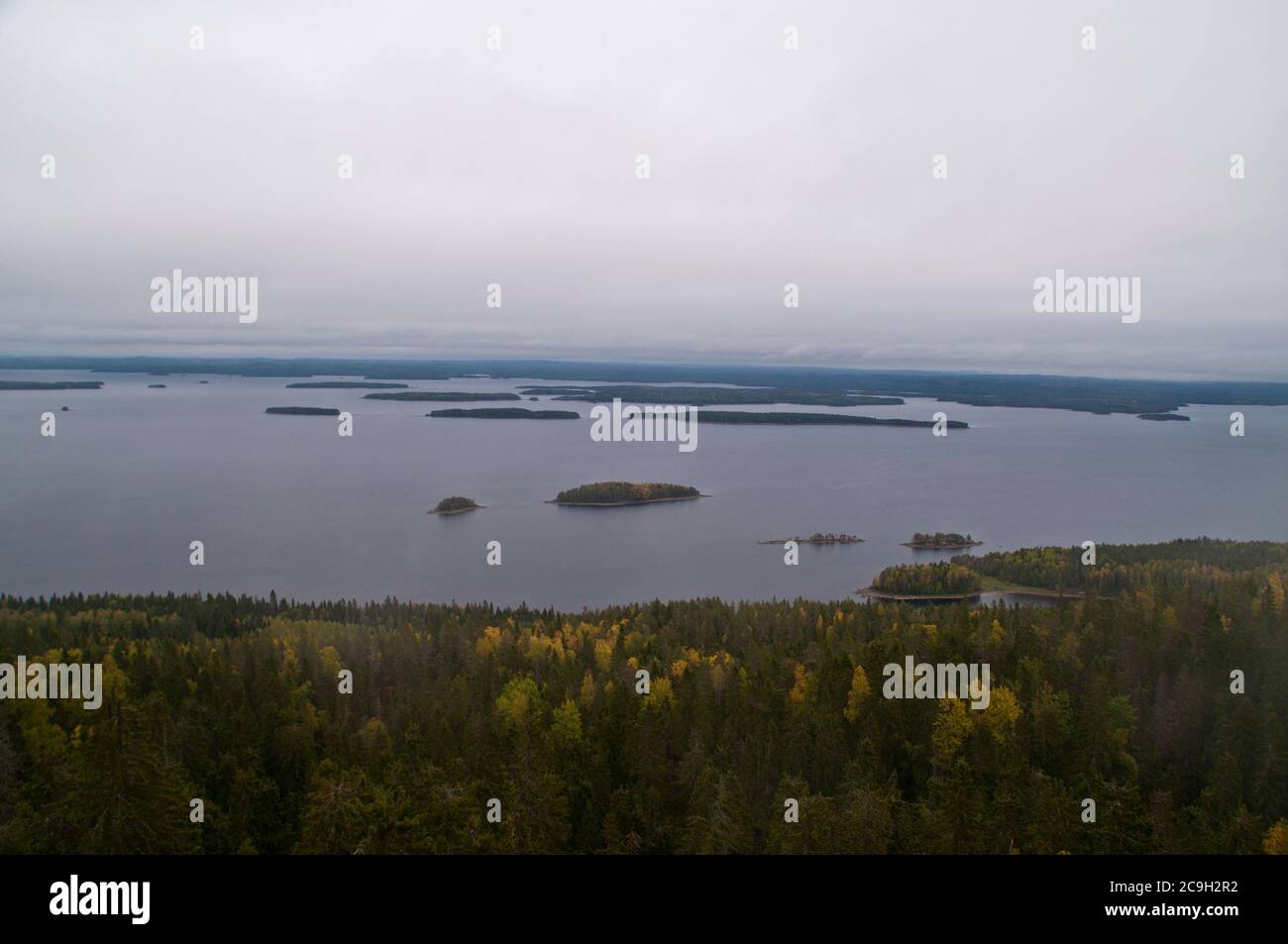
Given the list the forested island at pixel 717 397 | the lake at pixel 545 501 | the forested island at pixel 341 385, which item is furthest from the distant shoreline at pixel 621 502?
the forested island at pixel 341 385

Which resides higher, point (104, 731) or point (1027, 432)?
point (1027, 432)

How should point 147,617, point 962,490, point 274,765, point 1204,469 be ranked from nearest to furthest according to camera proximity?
point 274,765, point 147,617, point 962,490, point 1204,469

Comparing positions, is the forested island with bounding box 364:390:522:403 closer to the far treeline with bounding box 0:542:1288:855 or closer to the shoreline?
the shoreline

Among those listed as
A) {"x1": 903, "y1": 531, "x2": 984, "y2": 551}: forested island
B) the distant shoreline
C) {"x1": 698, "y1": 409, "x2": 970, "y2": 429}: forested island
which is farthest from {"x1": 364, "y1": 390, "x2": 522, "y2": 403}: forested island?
{"x1": 903, "y1": 531, "x2": 984, "y2": 551}: forested island

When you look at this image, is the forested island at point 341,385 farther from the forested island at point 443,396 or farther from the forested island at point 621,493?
the forested island at point 621,493

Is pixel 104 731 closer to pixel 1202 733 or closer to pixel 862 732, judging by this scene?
pixel 862 732

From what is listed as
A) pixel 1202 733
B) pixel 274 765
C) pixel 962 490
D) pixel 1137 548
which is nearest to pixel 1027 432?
pixel 962 490
